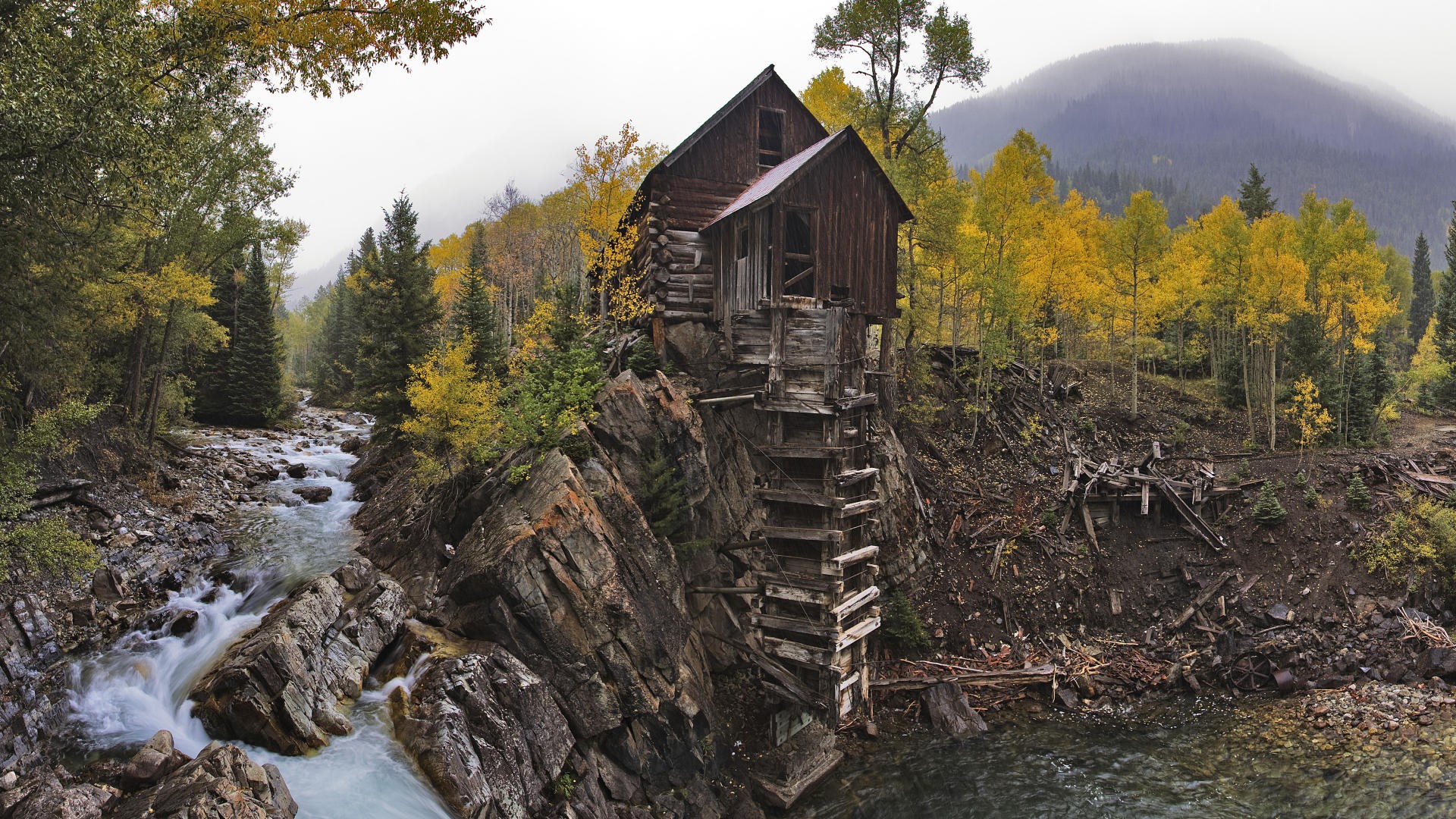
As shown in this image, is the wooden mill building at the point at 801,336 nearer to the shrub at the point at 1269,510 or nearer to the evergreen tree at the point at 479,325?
the evergreen tree at the point at 479,325

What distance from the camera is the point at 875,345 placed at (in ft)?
89.4

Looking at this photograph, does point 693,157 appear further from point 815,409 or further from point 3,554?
point 3,554

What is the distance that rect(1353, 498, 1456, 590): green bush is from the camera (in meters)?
19.2

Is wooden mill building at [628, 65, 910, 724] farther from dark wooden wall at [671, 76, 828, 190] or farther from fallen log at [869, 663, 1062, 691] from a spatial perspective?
fallen log at [869, 663, 1062, 691]

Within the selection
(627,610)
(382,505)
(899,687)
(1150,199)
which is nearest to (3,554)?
(382,505)

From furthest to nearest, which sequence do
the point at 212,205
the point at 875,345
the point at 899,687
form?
the point at 875,345
the point at 212,205
the point at 899,687

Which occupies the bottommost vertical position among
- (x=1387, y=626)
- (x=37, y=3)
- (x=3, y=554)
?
(x=1387, y=626)

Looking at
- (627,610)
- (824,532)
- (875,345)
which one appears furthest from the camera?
(875,345)

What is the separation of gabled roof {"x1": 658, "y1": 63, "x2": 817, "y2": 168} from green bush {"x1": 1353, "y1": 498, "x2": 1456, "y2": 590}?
913 inches

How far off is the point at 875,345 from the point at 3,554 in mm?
25283

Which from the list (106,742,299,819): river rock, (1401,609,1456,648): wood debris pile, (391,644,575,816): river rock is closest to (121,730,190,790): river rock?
(106,742,299,819): river rock

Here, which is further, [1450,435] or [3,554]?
[1450,435]

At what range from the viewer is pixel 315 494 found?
2319 cm

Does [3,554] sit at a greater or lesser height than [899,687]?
greater
